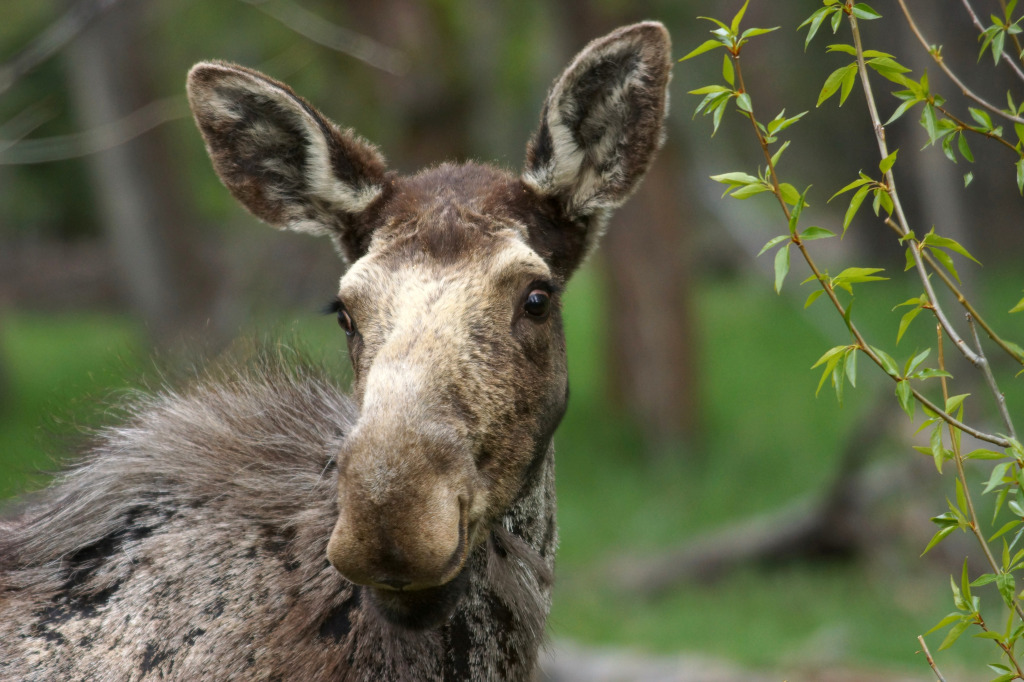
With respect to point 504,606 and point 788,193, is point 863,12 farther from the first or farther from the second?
point 504,606

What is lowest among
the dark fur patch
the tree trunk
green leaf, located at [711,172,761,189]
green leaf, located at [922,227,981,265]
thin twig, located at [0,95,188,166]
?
the dark fur patch

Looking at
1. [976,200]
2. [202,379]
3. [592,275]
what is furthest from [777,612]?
[592,275]

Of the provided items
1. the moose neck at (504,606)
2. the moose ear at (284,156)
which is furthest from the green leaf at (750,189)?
the moose ear at (284,156)

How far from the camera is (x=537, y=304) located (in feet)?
11.6

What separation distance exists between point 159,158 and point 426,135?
697 centimetres

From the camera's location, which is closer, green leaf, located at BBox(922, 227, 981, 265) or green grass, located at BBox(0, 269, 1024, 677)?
green leaf, located at BBox(922, 227, 981, 265)

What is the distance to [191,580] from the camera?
356cm

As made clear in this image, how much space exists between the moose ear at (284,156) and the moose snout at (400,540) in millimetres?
1319

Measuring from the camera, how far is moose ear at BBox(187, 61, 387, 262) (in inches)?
151

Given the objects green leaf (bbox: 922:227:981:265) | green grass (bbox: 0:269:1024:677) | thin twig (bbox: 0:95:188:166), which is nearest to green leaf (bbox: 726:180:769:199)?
green leaf (bbox: 922:227:981:265)

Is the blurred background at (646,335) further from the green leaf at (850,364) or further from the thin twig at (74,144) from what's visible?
the green leaf at (850,364)

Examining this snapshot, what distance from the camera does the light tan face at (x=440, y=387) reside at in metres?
2.85

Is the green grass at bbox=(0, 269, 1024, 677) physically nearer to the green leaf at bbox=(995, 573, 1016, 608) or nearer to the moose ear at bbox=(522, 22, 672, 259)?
the moose ear at bbox=(522, 22, 672, 259)

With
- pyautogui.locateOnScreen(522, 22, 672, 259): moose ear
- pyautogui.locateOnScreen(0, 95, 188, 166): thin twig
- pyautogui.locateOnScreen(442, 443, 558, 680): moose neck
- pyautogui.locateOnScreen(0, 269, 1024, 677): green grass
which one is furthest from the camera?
pyautogui.locateOnScreen(0, 269, 1024, 677): green grass
